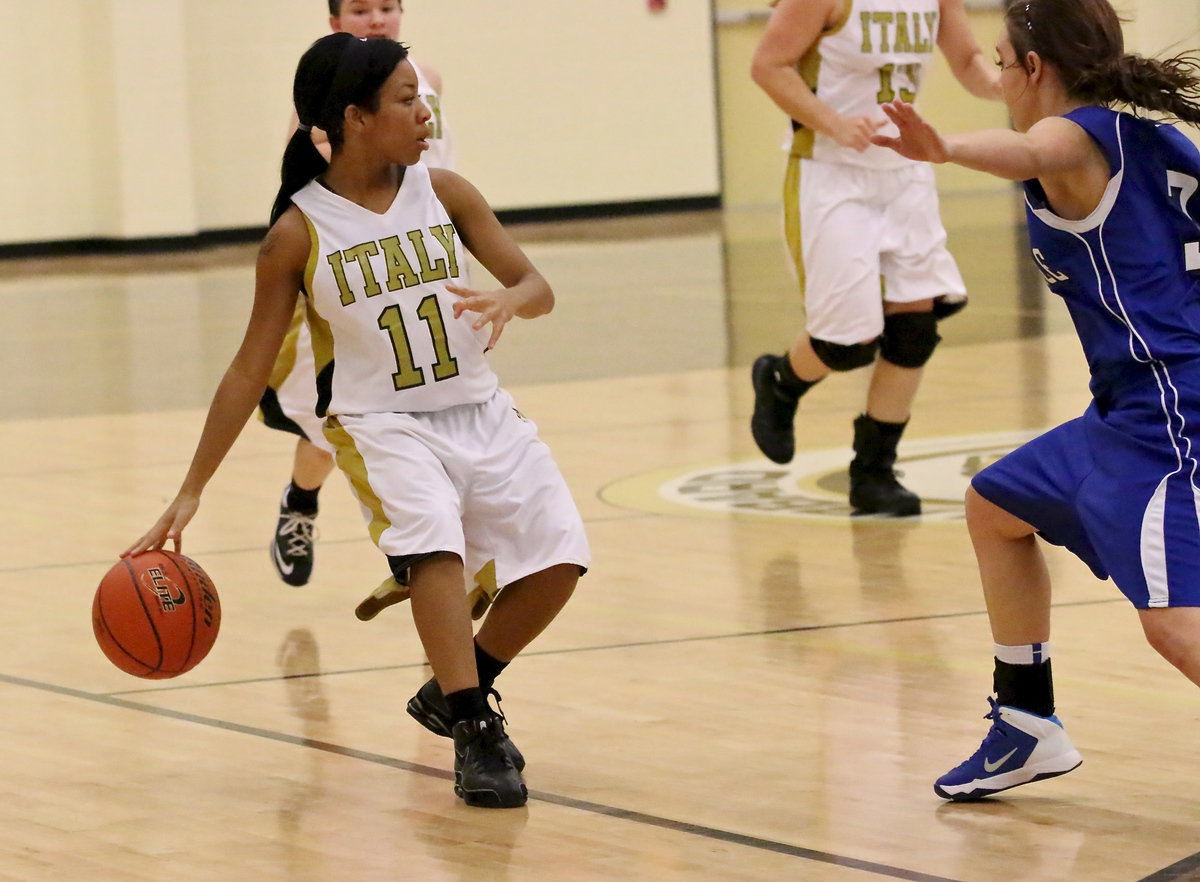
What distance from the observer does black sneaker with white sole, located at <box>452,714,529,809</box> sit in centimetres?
354

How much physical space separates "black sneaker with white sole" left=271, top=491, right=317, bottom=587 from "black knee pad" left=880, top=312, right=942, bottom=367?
179 cm

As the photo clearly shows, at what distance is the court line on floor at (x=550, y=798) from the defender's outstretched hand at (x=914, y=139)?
1.02m

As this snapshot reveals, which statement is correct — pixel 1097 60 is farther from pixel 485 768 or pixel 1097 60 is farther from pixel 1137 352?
pixel 485 768

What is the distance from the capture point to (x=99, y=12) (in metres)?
17.8

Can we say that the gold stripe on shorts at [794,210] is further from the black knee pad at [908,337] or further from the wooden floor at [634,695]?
the wooden floor at [634,695]

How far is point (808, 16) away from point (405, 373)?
273 cm

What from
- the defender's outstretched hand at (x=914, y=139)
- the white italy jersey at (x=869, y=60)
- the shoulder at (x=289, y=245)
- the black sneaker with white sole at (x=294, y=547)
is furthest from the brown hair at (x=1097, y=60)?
the white italy jersey at (x=869, y=60)

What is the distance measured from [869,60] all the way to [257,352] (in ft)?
9.35

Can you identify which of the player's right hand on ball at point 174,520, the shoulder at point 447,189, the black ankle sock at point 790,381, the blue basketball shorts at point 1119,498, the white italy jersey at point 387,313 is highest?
the shoulder at point 447,189

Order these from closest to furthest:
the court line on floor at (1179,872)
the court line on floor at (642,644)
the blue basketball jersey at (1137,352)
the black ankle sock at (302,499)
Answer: the court line on floor at (1179,872) → the blue basketball jersey at (1137,352) → the court line on floor at (642,644) → the black ankle sock at (302,499)

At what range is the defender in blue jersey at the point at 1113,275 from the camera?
Result: 3111mm

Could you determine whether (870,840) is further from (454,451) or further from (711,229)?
(711,229)

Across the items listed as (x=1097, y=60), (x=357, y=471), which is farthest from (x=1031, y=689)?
(x=357, y=471)

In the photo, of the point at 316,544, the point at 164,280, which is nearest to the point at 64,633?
the point at 316,544
